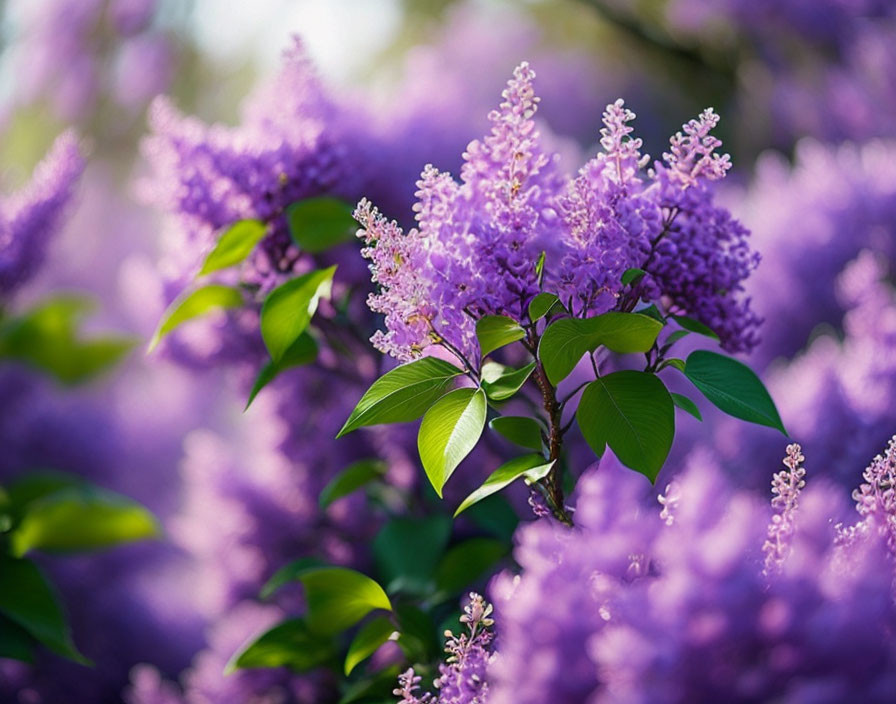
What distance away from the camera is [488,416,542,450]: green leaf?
1.57 feet

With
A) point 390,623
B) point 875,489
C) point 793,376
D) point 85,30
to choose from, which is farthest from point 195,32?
point 875,489

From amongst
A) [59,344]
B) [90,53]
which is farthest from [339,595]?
[90,53]

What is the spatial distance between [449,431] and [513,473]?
0.04m

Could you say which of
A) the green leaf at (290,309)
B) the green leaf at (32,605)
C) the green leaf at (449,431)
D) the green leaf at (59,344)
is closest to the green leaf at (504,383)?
the green leaf at (449,431)

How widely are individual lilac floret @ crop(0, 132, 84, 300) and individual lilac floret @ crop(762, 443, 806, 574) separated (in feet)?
1.96

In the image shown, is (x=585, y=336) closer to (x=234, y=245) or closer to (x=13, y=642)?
(x=234, y=245)

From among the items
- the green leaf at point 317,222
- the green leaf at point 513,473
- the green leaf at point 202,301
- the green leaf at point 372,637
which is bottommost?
the green leaf at point 372,637

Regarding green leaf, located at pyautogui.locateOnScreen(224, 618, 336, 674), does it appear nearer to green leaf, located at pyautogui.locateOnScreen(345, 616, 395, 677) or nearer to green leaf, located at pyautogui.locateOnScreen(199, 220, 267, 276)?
green leaf, located at pyautogui.locateOnScreen(345, 616, 395, 677)

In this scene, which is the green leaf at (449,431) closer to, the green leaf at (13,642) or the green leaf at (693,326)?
the green leaf at (693,326)

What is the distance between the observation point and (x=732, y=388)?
0.46 meters

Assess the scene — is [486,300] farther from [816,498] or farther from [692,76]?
[692,76]

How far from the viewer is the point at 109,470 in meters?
1.18

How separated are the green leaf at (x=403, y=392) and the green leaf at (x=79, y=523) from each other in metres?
0.47

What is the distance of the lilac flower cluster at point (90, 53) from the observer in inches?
69.9
